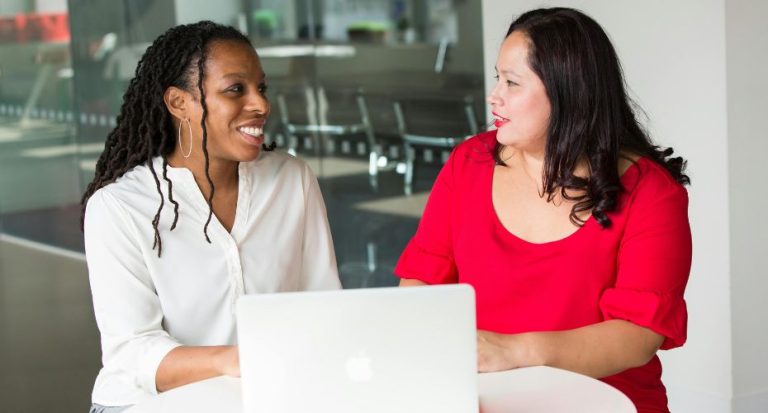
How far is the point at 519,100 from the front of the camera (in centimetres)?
244

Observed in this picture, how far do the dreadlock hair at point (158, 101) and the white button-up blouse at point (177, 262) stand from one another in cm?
5

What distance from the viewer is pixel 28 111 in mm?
5387

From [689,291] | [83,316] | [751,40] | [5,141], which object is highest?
[751,40]

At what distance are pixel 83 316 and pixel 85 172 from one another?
0.69 meters

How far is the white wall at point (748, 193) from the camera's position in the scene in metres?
3.77

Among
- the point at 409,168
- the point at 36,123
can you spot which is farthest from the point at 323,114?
the point at 36,123

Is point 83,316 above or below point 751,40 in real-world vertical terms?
below

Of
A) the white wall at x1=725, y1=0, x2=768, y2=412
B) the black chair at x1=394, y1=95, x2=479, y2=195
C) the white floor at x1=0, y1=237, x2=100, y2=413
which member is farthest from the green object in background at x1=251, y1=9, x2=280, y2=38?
the white wall at x1=725, y1=0, x2=768, y2=412

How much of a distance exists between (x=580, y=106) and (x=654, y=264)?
1.20ft

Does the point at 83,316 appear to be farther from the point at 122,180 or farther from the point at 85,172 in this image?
the point at 122,180

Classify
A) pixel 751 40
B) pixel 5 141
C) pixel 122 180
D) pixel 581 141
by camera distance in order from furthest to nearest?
pixel 5 141 < pixel 751 40 < pixel 122 180 < pixel 581 141

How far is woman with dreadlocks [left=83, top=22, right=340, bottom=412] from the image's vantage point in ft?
8.19

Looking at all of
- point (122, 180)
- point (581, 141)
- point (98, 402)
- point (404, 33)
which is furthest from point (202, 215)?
point (404, 33)

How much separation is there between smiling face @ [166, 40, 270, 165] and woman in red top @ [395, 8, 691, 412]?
54 cm
